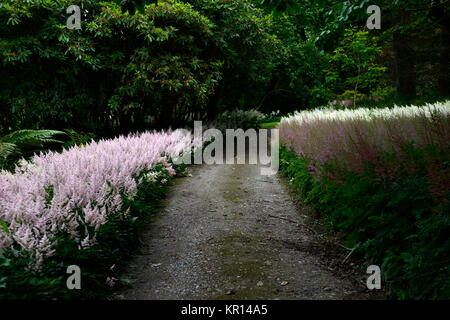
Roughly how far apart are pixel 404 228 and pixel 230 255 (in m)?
1.65

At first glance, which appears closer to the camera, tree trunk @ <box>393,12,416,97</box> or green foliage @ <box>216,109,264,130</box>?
green foliage @ <box>216,109,264,130</box>

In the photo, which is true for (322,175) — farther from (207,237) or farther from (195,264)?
(195,264)

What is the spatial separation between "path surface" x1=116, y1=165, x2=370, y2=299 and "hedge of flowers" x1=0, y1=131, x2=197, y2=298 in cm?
42

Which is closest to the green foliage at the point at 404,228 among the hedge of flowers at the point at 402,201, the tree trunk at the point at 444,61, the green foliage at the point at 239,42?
the hedge of flowers at the point at 402,201

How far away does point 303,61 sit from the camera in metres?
15.8

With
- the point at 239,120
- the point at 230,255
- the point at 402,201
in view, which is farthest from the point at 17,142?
the point at 239,120

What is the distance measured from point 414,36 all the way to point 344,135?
51.8ft

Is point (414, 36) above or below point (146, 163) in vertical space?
above

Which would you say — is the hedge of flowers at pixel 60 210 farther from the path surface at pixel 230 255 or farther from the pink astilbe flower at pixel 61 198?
the path surface at pixel 230 255

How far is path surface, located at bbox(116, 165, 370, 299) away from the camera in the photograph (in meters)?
2.74

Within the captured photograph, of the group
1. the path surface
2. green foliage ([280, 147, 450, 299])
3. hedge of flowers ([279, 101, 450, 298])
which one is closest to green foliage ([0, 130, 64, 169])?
the path surface

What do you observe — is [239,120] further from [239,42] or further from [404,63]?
[404,63]

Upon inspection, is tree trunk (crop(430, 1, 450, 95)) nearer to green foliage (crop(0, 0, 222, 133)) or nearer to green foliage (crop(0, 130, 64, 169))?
green foliage (crop(0, 0, 222, 133))

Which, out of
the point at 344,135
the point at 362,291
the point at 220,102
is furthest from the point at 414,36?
the point at 362,291
